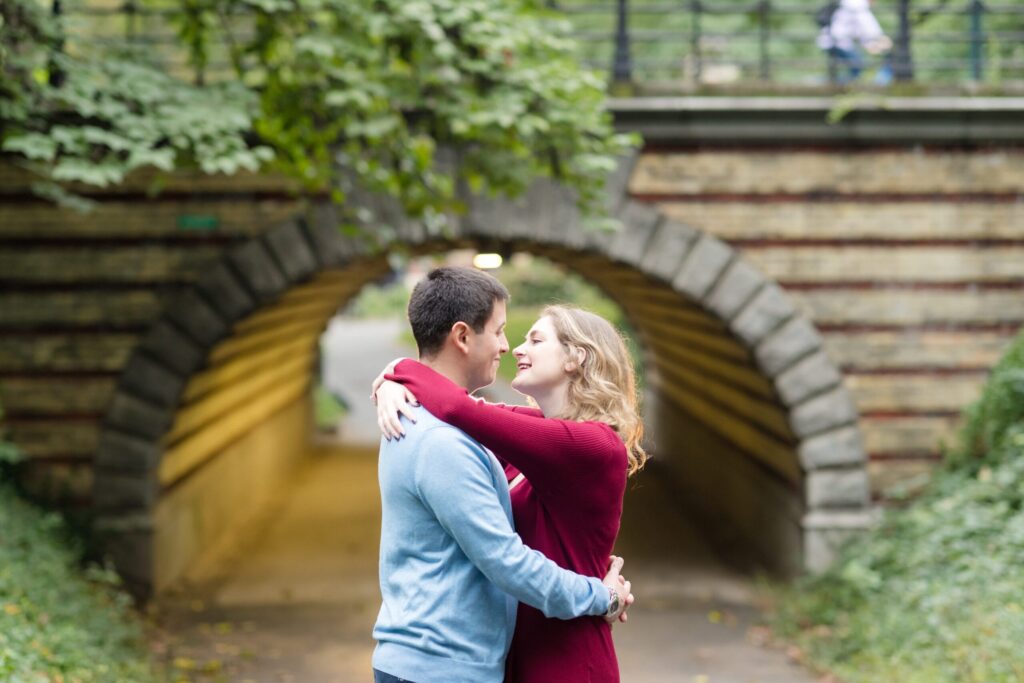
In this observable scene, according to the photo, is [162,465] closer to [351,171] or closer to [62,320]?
[62,320]

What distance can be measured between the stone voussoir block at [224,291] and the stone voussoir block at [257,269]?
0.07 meters

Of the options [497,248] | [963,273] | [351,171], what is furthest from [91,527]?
[963,273]

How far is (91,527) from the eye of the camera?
30.8ft

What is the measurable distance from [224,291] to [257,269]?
338 mm

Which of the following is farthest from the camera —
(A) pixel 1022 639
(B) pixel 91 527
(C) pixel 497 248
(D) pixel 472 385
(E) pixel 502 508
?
(C) pixel 497 248

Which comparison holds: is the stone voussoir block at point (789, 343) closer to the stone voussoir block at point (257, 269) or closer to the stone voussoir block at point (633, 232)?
the stone voussoir block at point (633, 232)

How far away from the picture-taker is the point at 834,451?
388 inches

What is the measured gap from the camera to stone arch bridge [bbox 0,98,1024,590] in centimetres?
952

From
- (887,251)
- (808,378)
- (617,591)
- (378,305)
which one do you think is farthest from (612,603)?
(378,305)

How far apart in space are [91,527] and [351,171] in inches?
148

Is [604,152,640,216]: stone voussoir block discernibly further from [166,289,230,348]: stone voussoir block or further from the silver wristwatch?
the silver wristwatch

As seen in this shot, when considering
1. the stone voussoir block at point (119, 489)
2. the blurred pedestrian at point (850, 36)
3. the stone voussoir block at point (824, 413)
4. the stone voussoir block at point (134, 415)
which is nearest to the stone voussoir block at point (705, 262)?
the stone voussoir block at point (824, 413)

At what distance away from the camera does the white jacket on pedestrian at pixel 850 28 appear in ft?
32.6

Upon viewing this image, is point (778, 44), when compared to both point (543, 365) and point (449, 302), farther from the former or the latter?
point (449, 302)
